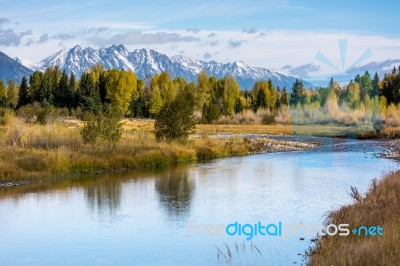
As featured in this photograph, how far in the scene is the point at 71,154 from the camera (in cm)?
3075

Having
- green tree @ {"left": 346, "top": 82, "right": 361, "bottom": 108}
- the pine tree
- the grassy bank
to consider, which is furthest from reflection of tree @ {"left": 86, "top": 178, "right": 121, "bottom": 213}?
the pine tree

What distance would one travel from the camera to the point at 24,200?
71.9ft

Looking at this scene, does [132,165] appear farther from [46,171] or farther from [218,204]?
[218,204]

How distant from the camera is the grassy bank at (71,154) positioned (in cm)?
2786

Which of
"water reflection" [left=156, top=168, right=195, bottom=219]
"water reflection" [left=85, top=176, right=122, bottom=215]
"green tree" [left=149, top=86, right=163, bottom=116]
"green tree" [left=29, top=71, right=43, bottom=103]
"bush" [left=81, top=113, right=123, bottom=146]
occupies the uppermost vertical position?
"green tree" [left=29, top=71, right=43, bottom=103]

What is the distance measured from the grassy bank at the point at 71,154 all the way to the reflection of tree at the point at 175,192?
12.1 ft

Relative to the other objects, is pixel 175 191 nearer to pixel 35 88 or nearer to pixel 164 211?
pixel 164 211

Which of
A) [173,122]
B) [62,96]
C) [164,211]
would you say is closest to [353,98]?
[173,122]

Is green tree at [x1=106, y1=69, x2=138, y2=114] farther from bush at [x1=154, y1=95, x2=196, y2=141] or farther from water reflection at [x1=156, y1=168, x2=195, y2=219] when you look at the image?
water reflection at [x1=156, y1=168, x2=195, y2=219]

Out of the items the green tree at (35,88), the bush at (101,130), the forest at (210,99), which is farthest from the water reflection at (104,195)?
the green tree at (35,88)

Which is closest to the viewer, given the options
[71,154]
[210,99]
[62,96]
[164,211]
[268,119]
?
[164,211]

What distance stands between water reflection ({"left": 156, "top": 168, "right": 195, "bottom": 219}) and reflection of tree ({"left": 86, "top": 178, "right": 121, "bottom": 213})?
1753 millimetres

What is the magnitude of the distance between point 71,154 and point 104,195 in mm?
8163

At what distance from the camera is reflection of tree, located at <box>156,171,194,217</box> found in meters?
20.3
